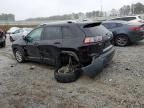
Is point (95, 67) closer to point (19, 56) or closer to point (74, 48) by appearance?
point (74, 48)

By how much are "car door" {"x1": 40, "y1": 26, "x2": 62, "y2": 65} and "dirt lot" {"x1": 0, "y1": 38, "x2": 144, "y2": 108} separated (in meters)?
0.51

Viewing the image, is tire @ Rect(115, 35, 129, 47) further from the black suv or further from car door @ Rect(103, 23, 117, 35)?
the black suv

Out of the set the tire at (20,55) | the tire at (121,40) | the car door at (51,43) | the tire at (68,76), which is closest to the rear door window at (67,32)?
the car door at (51,43)

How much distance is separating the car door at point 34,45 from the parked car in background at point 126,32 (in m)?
5.56

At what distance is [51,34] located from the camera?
795 cm

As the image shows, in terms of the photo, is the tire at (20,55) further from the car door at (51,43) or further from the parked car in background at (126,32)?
the parked car in background at (126,32)

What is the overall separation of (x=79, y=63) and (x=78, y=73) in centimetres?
30

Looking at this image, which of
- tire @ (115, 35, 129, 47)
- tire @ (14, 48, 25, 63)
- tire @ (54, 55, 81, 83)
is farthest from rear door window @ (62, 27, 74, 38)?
tire @ (115, 35, 129, 47)

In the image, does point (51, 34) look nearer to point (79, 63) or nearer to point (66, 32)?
point (66, 32)

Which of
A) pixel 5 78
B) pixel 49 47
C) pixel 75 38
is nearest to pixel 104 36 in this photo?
pixel 75 38

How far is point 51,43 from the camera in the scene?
772cm

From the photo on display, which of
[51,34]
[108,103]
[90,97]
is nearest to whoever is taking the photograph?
[108,103]

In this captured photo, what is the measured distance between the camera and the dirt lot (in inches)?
207

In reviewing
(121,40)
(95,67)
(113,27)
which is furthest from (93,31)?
(113,27)
